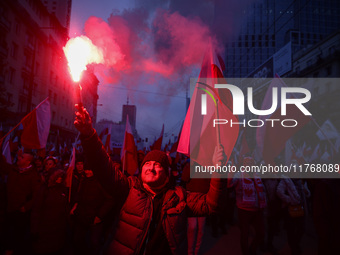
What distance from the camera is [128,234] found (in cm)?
232

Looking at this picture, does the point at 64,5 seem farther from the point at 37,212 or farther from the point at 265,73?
the point at 37,212

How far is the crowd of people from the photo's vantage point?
2.31 meters

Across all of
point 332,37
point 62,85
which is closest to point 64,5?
point 62,85

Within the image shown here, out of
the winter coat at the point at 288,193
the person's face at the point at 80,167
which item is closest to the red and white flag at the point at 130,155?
the person's face at the point at 80,167

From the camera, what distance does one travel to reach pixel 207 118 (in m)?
3.68

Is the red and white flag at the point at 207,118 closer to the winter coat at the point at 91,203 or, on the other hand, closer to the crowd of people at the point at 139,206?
the crowd of people at the point at 139,206

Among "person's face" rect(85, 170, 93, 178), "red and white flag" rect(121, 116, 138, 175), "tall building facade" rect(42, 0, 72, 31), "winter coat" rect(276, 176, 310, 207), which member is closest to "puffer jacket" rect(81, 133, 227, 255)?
"person's face" rect(85, 170, 93, 178)

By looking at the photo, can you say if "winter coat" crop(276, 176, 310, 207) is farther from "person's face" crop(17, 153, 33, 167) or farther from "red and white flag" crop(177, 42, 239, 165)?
"person's face" crop(17, 153, 33, 167)

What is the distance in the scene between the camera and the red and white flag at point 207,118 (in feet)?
10.5

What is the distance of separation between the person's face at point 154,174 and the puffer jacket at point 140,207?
0.35 ft

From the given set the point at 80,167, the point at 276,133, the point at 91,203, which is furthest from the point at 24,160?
the point at 276,133

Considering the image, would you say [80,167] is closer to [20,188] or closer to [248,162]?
[20,188]

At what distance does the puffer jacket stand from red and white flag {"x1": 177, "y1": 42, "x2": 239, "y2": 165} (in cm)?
101

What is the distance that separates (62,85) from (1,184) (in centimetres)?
3636
